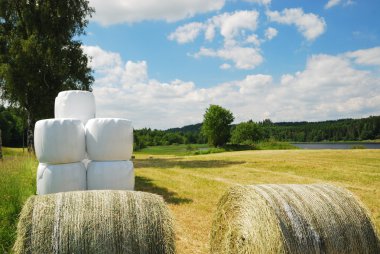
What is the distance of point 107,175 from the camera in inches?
306

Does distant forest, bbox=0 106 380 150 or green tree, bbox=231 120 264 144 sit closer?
distant forest, bbox=0 106 380 150

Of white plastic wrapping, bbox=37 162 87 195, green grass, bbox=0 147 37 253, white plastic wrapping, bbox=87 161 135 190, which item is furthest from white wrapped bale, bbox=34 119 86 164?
green grass, bbox=0 147 37 253

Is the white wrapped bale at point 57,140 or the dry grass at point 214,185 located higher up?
the white wrapped bale at point 57,140

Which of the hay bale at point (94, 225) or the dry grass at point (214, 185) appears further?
the dry grass at point (214, 185)

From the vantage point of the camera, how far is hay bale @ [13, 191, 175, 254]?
425 cm

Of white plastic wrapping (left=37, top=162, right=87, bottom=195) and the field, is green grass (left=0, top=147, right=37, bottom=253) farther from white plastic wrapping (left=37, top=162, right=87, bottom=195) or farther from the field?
white plastic wrapping (left=37, top=162, right=87, bottom=195)

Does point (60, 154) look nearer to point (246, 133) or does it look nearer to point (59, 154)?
point (59, 154)

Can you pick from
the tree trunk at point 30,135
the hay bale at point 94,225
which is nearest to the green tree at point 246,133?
the tree trunk at point 30,135

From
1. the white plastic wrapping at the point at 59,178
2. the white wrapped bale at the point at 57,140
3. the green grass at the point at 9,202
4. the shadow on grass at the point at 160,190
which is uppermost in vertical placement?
the white wrapped bale at the point at 57,140

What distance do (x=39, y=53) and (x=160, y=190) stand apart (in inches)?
514

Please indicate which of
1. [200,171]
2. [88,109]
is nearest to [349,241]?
[88,109]

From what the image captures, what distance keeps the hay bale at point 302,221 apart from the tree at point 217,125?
51618 millimetres

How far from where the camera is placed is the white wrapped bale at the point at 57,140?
7383 mm

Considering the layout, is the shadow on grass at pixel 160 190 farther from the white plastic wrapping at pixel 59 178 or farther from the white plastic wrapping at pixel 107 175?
the white plastic wrapping at pixel 59 178
